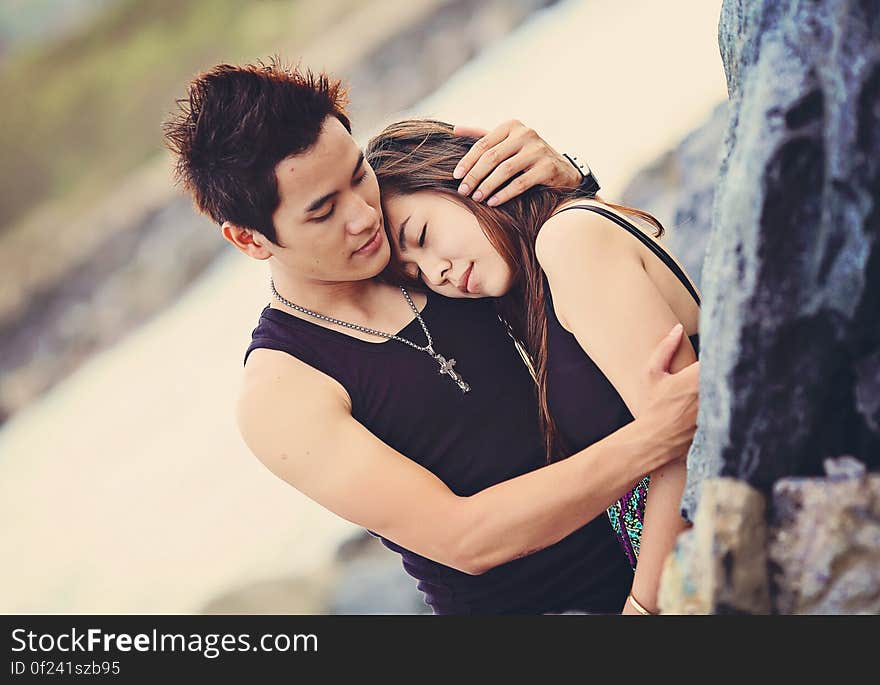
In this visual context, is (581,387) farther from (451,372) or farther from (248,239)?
(248,239)

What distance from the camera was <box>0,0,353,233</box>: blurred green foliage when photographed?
14.5ft

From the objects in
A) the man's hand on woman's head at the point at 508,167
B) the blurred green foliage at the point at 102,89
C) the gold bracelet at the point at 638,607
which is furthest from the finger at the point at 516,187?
the blurred green foliage at the point at 102,89

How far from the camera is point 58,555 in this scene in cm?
420

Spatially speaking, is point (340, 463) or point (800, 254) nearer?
point (800, 254)

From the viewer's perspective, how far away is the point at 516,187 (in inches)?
56.5

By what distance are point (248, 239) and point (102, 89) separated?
350 centimetres

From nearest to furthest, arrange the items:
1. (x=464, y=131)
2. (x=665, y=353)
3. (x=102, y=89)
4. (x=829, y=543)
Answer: (x=829, y=543), (x=665, y=353), (x=464, y=131), (x=102, y=89)

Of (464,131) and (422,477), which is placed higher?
(464,131)

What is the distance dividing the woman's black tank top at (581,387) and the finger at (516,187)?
0.39ft

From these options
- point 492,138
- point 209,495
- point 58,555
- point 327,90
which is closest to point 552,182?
point 492,138

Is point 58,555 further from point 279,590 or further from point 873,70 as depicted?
point 873,70

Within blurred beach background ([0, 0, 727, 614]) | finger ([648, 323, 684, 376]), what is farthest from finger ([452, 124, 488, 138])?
blurred beach background ([0, 0, 727, 614])

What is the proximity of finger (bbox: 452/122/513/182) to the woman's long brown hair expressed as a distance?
0.02m

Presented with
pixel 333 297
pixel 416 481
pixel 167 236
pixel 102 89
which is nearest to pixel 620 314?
pixel 416 481
